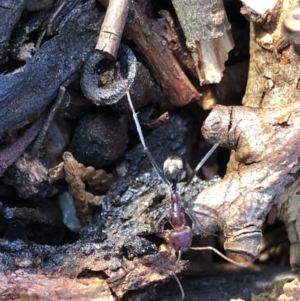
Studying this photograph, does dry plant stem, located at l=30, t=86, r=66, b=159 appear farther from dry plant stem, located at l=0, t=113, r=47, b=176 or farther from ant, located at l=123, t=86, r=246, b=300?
ant, located at l=123, t=86, r=246, b=300

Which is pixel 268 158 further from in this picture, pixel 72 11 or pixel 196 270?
pixel 72 11

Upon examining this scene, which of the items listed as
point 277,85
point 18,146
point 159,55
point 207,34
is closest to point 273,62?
point 277,85

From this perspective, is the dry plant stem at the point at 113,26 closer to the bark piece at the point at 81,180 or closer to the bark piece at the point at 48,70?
the bark piece at the point at 48,70

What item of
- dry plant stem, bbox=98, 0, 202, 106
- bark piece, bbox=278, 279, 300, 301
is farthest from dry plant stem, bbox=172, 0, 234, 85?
bark piece, bbox=278, 279, 300, 301

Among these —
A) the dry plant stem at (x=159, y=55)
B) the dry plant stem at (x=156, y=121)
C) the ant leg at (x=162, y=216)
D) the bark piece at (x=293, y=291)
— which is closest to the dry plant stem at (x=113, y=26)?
the dry plant stem at (x=159, y=55)

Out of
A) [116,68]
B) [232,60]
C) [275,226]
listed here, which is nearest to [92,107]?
[116,68]

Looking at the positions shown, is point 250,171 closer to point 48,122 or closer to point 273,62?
point 273,62
